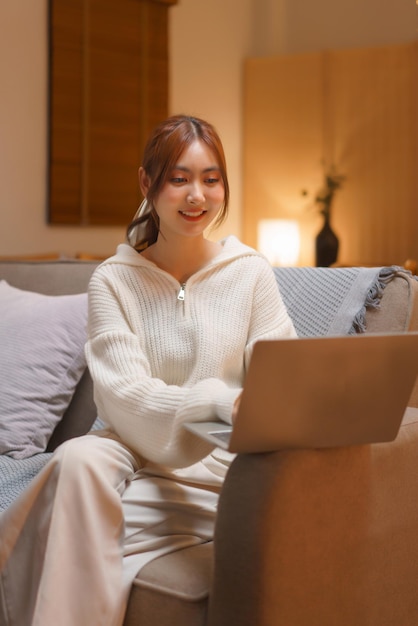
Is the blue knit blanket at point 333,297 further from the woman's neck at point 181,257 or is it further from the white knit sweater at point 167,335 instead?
the woman's neck at point 181,257

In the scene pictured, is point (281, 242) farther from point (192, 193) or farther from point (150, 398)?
point (150, 398)

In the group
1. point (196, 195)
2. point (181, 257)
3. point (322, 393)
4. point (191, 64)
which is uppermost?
point (191, 64)

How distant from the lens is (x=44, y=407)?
2.20m

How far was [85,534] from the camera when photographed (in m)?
1.45

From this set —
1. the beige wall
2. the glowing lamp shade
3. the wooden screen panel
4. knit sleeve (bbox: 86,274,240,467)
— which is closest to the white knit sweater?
knit sleeve (bbox: 86,274,240,467)

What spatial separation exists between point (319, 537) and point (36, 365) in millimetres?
1054

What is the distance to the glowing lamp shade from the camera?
5.31 meters

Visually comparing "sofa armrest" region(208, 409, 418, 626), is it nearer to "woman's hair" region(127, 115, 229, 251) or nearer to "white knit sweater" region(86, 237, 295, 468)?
"white knit sweater" region(86, 237, 295, 468)

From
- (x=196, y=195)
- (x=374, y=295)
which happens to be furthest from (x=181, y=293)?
(x=374, y=295)

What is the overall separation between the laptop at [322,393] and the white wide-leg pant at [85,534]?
21 cm

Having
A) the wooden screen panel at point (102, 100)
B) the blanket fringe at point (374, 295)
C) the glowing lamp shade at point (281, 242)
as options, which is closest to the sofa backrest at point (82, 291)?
the blanket fringe at point (374, 295)

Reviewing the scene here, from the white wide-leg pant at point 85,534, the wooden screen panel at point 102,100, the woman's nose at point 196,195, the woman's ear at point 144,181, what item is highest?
the wooden screen panel at point 102,100

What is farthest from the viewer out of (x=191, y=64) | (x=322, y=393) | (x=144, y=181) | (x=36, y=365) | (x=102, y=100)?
(x=191, y=64)

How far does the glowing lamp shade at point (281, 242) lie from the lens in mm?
5312
